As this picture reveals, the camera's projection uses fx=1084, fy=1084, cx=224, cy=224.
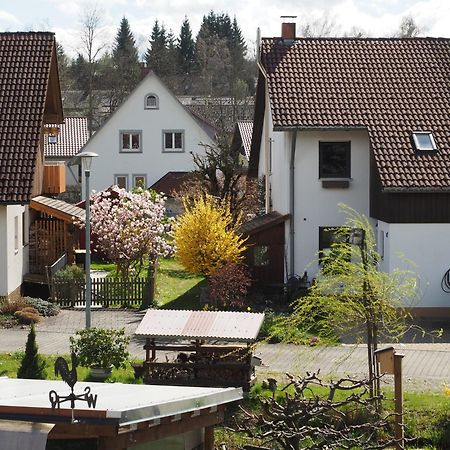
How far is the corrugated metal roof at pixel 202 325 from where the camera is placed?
20.0m

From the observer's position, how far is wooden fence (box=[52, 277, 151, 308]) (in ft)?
100

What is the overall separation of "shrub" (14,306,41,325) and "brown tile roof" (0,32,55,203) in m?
2.97

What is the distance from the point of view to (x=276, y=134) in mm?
35469

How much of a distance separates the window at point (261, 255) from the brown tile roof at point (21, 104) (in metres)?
7.16

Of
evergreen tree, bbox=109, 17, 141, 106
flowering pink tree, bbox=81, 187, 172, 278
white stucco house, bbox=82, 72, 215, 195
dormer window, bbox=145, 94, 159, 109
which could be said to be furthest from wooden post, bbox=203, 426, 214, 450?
evergreen tree, bbox=109, 17, 141, 106

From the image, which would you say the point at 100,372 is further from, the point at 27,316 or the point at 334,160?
the point at 334,160

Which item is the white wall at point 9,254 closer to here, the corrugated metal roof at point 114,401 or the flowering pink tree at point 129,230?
the flowering pink tree at point 129,230

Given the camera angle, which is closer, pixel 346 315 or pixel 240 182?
pixel 346 315

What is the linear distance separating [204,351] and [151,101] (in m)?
40.7

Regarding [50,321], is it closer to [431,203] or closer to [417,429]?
[431,203]

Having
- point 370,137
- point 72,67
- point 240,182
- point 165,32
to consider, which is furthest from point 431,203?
point 165,32

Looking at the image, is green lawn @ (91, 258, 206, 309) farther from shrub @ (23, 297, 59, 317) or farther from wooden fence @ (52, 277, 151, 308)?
shrub @ (23, 297, 59, 317)

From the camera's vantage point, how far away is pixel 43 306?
1149 inches

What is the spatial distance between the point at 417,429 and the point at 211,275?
1183 cm
